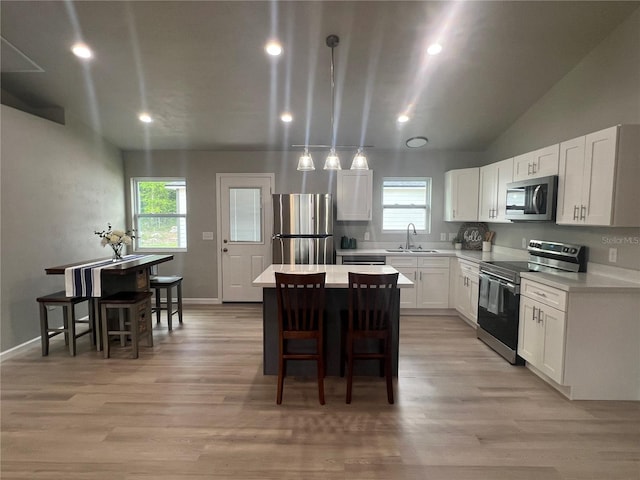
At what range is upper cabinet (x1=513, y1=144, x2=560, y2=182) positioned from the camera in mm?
3166

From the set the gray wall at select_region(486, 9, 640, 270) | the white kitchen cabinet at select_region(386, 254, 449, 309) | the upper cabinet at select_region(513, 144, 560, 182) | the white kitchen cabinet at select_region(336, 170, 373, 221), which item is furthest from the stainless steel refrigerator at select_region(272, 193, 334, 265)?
the gray wall at select_region(486, 9, 640, 270)

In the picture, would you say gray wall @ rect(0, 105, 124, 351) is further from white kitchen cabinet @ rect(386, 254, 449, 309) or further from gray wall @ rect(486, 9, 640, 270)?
gray wall @ rect(486, 9, 640, 270)

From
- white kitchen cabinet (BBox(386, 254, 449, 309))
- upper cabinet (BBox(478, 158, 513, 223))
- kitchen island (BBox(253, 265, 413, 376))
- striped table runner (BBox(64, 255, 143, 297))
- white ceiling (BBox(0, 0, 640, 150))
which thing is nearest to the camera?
white ceiling (BBox(0, 0, 640, 150))

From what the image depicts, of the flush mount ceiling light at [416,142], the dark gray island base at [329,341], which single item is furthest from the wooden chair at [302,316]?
the flush mount ceiling light at [416,142]

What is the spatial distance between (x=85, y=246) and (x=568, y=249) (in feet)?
18.7

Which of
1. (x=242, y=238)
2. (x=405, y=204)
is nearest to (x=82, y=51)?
(x=242, y=238)

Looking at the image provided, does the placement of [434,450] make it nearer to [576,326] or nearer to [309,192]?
[576,326]

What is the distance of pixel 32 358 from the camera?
329 cm

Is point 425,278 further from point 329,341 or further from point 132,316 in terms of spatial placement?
point 132,316

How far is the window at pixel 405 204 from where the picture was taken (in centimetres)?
528

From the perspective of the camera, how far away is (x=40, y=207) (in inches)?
144

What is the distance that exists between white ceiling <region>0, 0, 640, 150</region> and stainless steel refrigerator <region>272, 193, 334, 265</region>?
99cm

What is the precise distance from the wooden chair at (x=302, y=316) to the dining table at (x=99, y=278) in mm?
1828

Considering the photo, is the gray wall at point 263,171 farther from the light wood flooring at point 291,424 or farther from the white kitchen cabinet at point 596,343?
the white kitchen cabinet at point 596,343
